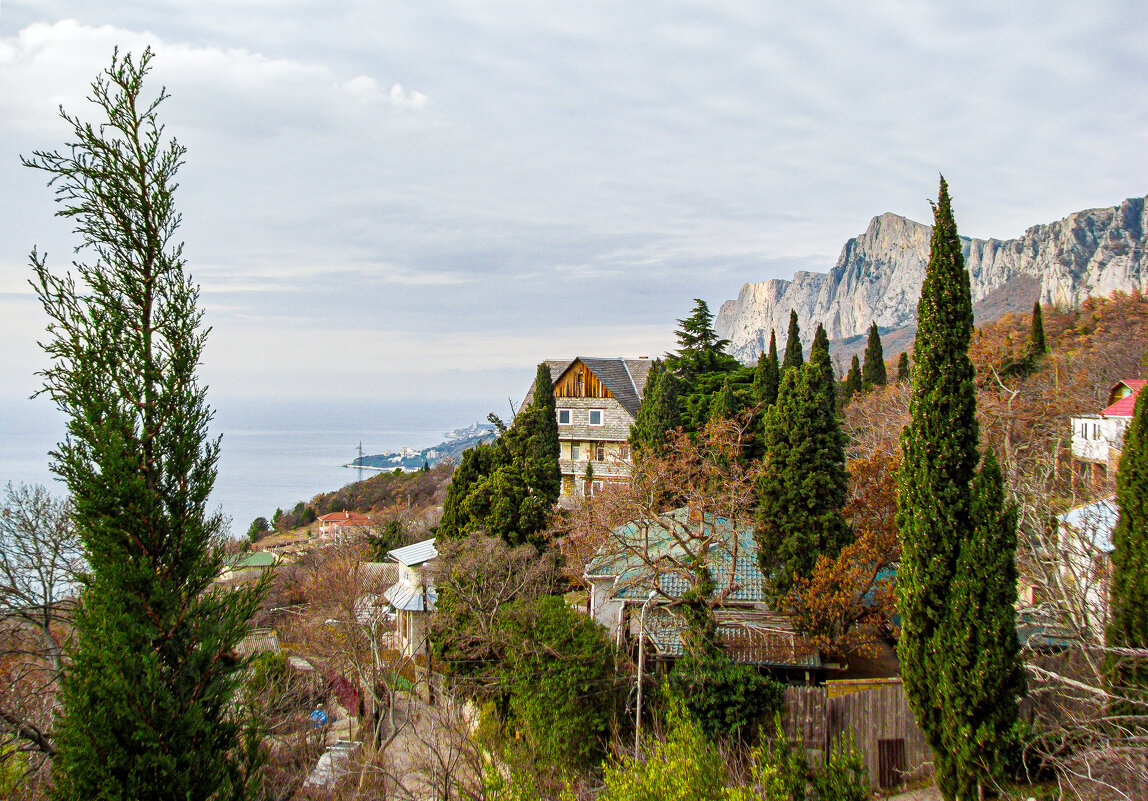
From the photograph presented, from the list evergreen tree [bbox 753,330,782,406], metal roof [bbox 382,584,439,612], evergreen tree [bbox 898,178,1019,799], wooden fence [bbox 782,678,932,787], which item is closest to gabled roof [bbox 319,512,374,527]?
metal roof [bbox 382,584,439,612]

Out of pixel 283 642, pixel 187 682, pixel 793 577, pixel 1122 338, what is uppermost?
pixel 1122 338

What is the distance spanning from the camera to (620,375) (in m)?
32.9


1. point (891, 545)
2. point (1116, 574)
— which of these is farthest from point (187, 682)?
point (891, 545)

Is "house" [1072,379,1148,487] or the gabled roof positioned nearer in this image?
"house" [1072,379,1148,487]

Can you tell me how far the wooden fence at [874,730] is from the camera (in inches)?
445

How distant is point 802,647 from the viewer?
14.4 m

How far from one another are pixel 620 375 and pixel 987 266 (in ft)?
424

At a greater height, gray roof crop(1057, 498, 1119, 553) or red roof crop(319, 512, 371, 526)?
gray roof crop(1057, 498, 1119, 553)

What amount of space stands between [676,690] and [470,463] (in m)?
11.7

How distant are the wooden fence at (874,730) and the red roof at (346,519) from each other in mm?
31087

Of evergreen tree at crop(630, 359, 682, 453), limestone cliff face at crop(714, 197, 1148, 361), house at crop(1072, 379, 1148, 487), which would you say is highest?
limestone cliff face at crop(714, 197, 1148, 361)

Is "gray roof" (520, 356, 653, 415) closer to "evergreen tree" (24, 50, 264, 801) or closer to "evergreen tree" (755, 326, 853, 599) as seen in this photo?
"evergreen tree" (755, 326, 853, 599)

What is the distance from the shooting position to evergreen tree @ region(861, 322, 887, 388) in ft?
131

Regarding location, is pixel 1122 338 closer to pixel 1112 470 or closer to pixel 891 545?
pixel 1112 470
